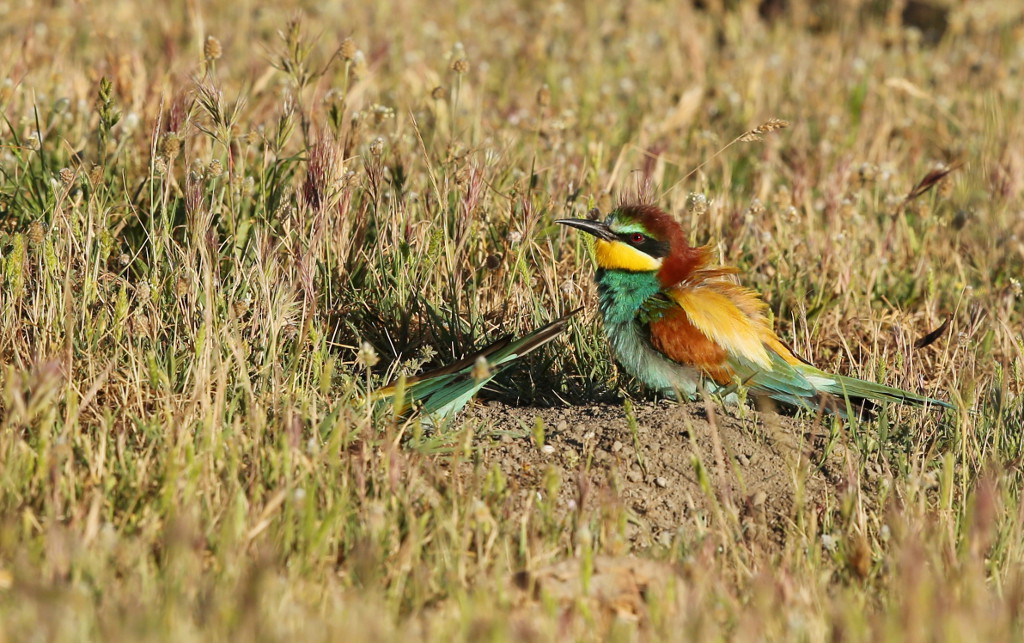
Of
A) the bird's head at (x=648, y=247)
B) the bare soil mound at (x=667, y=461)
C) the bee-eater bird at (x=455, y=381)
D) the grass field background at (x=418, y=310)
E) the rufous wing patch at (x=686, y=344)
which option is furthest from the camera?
the bird's head at (x=648, y=247)

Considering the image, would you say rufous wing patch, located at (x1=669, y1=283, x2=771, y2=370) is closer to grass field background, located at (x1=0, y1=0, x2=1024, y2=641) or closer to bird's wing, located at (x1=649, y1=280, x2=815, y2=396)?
bird's wing, located at (x1=649, y1=280, x2=815, y2=396)

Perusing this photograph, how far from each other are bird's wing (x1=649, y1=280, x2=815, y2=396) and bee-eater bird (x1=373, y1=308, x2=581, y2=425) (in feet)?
1.34

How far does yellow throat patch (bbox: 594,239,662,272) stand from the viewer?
4.12 m

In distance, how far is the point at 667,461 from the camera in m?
3.59

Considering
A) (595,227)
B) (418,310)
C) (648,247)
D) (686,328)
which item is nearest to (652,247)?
(648,247)

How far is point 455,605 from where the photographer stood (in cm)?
278

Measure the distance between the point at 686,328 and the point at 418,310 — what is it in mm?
927

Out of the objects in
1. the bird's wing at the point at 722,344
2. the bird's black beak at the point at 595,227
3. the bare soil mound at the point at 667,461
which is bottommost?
the bare soil mound at the point at 667,461

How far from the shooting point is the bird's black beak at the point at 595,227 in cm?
417

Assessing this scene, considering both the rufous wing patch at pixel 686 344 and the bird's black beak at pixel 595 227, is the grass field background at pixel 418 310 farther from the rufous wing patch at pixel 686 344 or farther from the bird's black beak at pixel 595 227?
the rufous wing patch at pixel 686 344

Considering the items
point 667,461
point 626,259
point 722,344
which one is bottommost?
point 667,461

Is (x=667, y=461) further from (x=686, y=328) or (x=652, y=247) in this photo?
(x=652, y=247)

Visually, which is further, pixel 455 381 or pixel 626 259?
pixel 626 259

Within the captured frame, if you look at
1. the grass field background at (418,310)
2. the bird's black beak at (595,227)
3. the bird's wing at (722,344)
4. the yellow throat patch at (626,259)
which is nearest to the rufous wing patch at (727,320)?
the bird's wing at (722,344)
